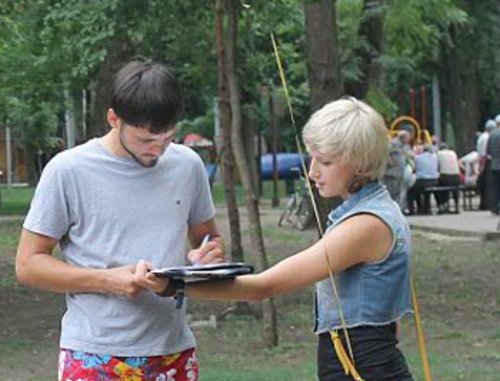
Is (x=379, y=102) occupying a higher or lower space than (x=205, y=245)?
lower

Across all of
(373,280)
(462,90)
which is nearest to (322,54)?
(373,280)

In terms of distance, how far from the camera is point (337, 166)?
400 centimetres

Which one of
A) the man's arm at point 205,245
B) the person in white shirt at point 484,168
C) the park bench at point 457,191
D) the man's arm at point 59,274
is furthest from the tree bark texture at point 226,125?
the park bench at point 457,191

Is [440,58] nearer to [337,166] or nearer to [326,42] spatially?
[326,42]

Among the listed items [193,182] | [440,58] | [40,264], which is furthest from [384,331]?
[440,58]

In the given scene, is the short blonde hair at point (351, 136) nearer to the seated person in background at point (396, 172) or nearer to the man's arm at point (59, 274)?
the man's arm at point (59, 274)

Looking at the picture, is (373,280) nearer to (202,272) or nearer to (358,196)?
(358,196)

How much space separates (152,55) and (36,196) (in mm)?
12761

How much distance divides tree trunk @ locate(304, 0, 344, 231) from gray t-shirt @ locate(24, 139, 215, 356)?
11331 mm

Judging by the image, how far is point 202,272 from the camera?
3.89 meters

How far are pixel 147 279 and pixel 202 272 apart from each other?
0.21 m

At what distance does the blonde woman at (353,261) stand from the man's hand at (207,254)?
0.62 ft

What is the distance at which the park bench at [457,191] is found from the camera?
3019cm

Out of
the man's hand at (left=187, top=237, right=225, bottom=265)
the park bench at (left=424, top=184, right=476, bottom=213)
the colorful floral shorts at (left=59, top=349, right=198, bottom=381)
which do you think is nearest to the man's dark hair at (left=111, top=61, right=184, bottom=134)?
the man's hand at (left=187, top=237, right=225, bottom=265)
